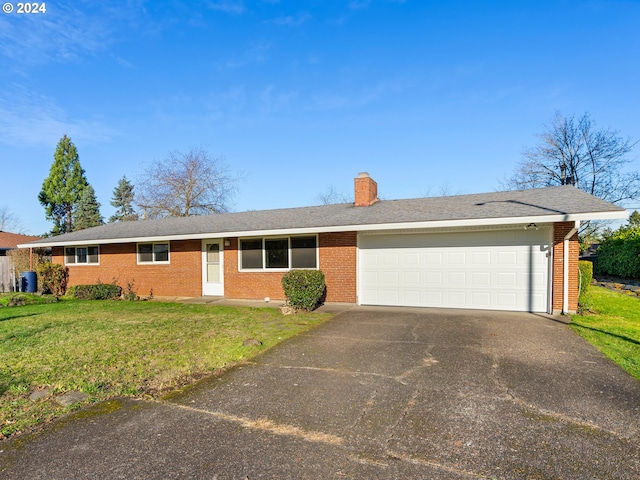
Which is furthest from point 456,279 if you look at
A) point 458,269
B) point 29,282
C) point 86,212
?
point 86,212

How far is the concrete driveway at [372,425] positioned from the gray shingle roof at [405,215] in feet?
13.0

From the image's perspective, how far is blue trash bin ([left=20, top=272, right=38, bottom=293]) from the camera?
16.0 metres

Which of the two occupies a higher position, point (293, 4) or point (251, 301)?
point (293, 4)

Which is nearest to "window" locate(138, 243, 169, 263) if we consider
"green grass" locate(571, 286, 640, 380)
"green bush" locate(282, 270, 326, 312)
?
"green bush" locate(282, 270, 326, 312)

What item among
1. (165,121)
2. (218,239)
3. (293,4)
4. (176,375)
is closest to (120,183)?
(165,121)

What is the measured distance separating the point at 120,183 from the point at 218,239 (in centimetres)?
4311

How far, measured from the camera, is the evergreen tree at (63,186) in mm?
36875

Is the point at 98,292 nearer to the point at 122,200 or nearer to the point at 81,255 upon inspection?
the point at 81,255

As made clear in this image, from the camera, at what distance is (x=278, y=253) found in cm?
1215

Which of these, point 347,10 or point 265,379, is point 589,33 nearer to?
point 347,10

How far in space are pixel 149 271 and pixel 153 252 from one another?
80 cm

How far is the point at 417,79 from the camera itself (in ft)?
42.4

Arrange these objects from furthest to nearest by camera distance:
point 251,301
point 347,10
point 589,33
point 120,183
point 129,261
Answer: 1. point 120,183
2. point 129,261
3. point 251,301
4. point 347,10
5. point 589,33

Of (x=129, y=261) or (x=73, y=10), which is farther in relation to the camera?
(x=129, y=261)
